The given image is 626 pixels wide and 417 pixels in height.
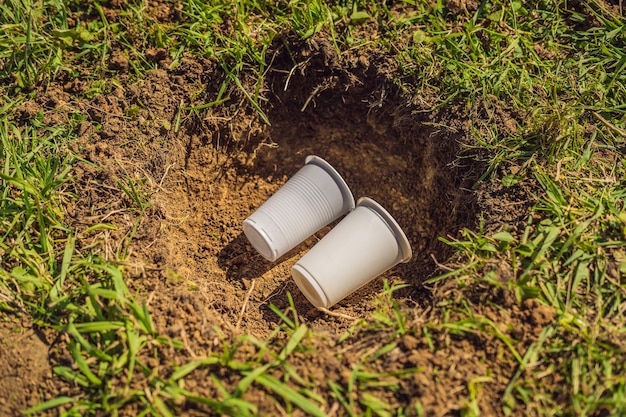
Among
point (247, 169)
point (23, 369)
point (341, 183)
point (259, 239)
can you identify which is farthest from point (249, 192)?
point (23, 369)

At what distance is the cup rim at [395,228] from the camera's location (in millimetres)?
2426

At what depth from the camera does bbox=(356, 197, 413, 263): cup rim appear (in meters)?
2.43

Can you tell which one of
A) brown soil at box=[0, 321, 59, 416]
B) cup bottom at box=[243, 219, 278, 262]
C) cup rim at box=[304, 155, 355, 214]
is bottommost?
brown soil at box=[0, 321, 59, 416]

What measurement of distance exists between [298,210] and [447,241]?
689 mm

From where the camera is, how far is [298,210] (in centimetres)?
257

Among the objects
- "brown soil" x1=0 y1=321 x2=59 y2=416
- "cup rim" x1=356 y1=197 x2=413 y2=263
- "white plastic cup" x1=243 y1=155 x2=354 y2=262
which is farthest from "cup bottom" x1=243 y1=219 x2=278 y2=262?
"brown soil" x1=0 y1=321 x2=59 y2=416

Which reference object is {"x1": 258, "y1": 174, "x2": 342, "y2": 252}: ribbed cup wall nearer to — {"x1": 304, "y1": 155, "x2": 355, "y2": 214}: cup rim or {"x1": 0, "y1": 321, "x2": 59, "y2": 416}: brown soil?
{"x1": 304, "y1": 155, "x2": 355, "y2": 214}: cup rim

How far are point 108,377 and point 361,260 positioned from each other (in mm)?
1122

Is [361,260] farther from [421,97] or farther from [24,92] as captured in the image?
[24,92]

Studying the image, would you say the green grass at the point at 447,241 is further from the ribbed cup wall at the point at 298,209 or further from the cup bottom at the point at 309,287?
the ribbed cup wall at the point at 298,209

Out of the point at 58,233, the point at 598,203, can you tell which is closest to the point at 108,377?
the point at 58,233

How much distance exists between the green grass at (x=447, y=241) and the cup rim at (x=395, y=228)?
0.19m

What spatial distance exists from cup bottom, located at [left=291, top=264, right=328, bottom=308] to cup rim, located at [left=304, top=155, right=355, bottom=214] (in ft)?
1.33

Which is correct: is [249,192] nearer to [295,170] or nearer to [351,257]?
[295,170]
